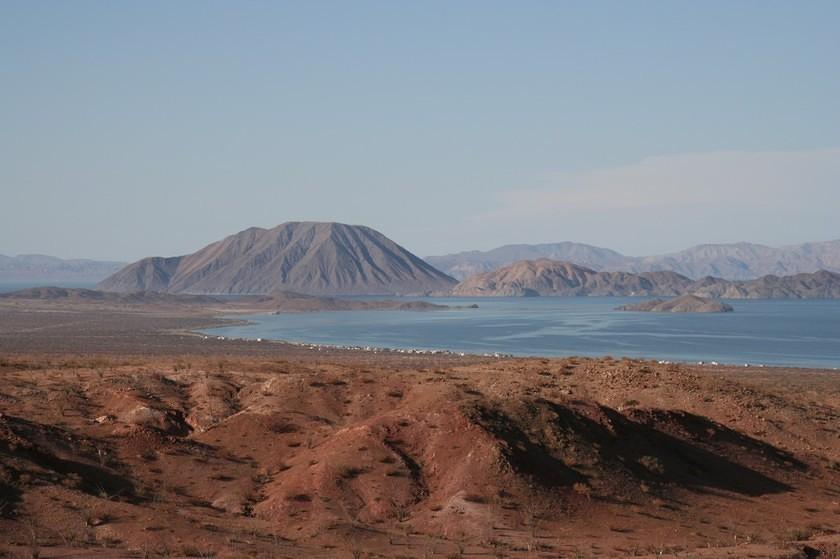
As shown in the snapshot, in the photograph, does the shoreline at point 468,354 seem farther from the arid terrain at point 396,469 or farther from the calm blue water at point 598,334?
the arid terrain at point 396,469

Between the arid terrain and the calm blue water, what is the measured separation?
61830 millimetres

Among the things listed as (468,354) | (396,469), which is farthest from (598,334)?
(396,469)

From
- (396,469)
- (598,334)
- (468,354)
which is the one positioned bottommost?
(468,354)

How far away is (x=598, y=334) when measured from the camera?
13725 centimetres

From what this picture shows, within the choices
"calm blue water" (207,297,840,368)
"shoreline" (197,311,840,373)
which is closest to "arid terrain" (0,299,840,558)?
"shoreline" (197,311,840,373)

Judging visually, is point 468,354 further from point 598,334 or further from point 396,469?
point 396,469

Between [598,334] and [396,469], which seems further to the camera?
[598,334]

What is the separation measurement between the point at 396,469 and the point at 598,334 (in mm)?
110414

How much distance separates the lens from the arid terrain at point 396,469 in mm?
25047

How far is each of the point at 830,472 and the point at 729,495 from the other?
712cm

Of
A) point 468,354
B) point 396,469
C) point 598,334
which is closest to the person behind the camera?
point 396,469

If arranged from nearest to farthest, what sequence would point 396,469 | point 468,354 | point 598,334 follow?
1. point 396,469
2. point 468,354
3. point 598,334

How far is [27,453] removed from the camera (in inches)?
1115

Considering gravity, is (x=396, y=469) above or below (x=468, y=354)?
above
